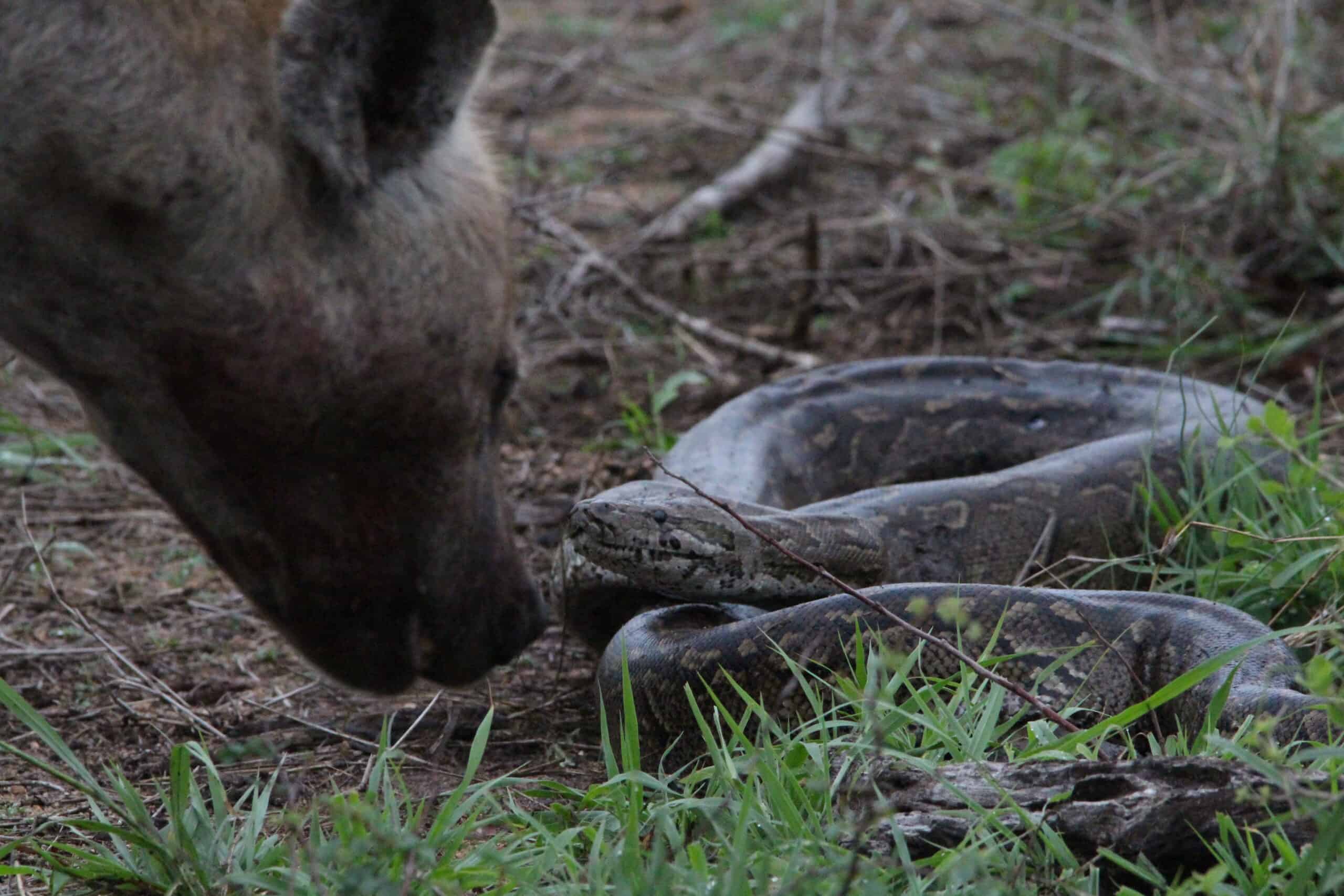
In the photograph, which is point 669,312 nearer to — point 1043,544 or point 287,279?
point 1043,544

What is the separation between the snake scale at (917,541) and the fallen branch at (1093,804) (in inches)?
10.4

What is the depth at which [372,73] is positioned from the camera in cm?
265

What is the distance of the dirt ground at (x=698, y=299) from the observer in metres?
3.76

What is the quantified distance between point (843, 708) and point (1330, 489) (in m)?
1.61

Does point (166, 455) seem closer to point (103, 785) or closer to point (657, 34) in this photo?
point (103, 785)

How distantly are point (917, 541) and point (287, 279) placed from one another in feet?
6.99

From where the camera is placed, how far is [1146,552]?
412 cm

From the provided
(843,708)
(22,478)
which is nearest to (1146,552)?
(843,708)

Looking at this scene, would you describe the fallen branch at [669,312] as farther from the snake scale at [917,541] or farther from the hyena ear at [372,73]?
the hyena ear at [372,73]

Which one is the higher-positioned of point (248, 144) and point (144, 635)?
point (248, 144)

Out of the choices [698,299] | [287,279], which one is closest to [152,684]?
[287,279]

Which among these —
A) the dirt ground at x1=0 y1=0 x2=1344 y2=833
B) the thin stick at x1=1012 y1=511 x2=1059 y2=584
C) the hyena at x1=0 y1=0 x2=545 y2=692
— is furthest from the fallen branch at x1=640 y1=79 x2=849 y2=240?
the hyena at x1=0 y1=0 x2=545 y2=692

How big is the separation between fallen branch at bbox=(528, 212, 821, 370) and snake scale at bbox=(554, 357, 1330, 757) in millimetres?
806

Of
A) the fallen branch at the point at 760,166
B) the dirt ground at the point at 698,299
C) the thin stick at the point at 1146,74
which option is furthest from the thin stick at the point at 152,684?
the thin stick at the point at 1146,74
